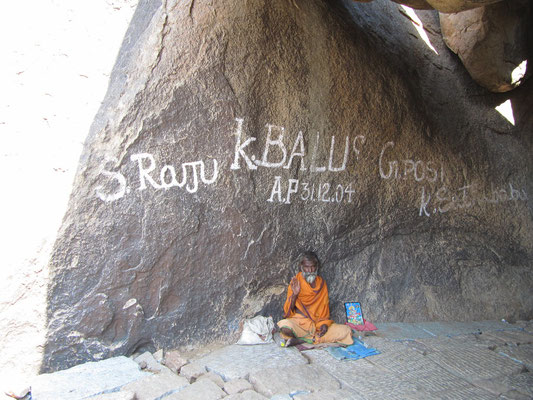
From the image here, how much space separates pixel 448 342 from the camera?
365 cm

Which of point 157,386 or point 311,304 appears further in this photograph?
point 311,304

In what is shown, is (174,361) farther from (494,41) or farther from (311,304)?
(494,41)

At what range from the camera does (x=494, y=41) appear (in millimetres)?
4582

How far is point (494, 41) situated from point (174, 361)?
15.0 feet

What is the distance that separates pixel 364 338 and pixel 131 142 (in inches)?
97.1

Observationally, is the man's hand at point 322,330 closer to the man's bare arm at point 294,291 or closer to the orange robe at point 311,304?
the orange robe at point 311,304

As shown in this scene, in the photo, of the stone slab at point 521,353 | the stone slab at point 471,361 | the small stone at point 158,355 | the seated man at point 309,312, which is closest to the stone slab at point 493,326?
the stone slab at point 521,353

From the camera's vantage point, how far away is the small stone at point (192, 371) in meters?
2.78

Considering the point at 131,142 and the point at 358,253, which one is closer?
the point at 131,142

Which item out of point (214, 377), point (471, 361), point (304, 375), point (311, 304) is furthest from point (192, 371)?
point (471, 361)

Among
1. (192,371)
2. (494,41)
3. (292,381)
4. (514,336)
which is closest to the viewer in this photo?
(292,381)

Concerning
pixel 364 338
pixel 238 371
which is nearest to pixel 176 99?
pixel 238 371

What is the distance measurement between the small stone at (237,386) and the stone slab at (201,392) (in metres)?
0.05

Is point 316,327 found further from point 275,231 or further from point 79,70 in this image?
point 79,70
